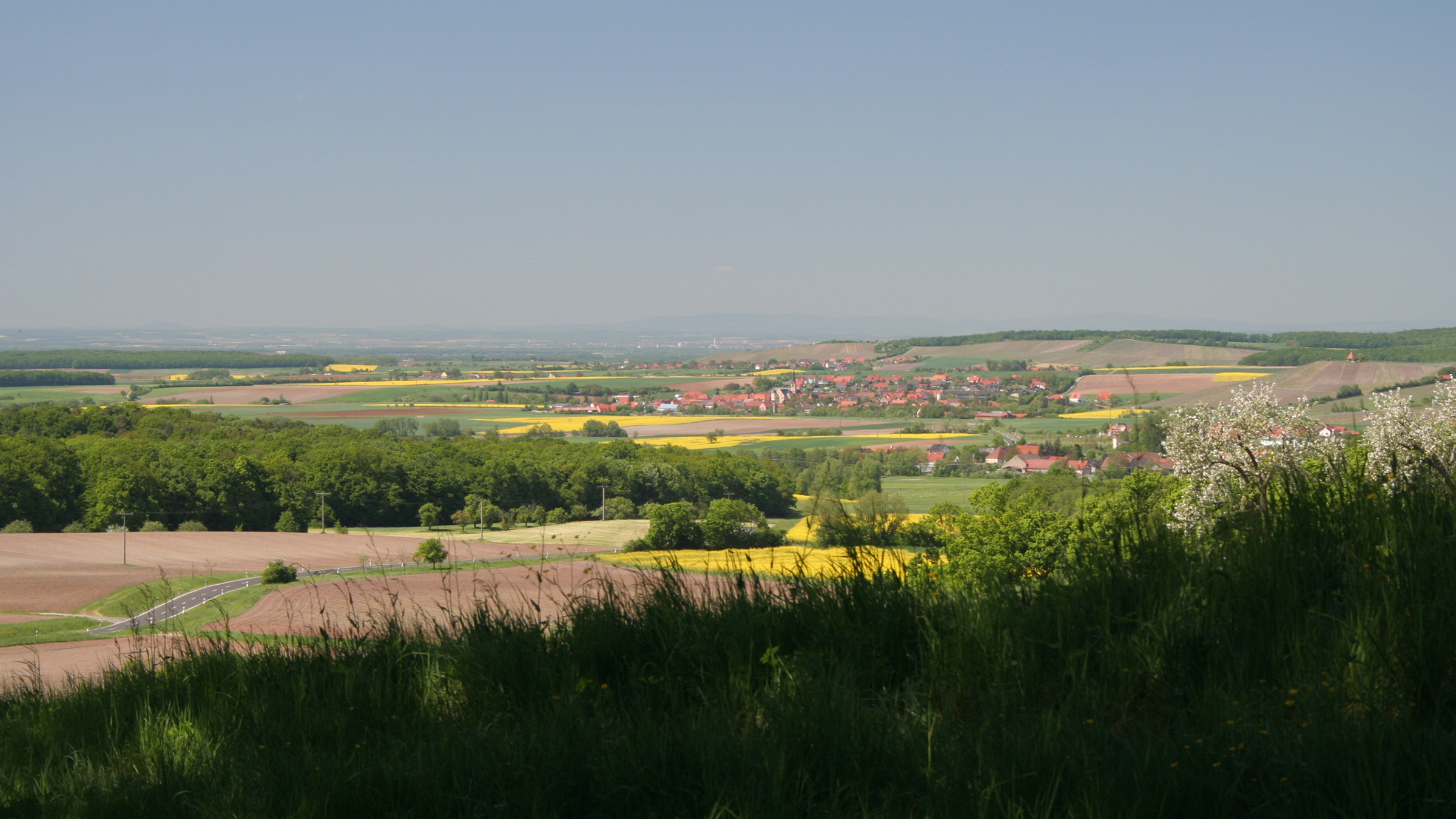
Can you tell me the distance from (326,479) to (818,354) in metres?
123

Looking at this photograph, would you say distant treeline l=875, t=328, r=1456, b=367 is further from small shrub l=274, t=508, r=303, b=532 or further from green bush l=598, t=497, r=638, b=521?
small shrub l=274, t=508, r=303, b=532

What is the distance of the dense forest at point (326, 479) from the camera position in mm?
65875

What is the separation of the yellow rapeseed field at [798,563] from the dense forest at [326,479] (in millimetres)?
54929

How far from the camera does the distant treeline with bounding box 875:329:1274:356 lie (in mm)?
106750

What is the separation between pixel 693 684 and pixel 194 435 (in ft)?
310

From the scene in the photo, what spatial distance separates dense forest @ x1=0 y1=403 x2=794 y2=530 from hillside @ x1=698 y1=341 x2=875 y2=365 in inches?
3864

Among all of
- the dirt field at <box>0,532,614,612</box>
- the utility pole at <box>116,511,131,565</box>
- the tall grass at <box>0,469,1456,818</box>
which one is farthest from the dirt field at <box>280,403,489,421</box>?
the tall grass at <box>0,469,1456,818</box>

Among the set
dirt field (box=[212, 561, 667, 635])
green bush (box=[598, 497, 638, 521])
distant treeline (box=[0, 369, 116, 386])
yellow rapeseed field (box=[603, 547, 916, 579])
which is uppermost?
yellow rapeseed field (box=[603, 547, 916, 579])

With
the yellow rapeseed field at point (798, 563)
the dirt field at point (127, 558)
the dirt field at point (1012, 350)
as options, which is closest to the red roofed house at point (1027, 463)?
the dirt field at point (127, 558)

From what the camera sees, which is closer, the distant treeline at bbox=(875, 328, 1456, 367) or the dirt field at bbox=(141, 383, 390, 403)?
the distant treeline at bbox=(875, 328, 1456, 367)

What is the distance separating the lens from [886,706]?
3475mm

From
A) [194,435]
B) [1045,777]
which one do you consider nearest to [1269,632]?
[1045,777]

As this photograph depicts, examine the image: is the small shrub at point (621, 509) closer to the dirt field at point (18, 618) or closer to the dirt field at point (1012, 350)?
the dirt field at point (18, 618)

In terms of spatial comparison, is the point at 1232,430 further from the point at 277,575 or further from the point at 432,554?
the point at 277,575
